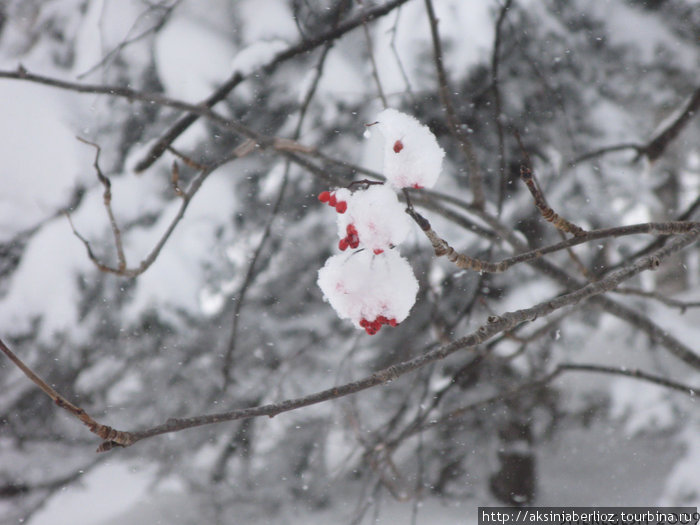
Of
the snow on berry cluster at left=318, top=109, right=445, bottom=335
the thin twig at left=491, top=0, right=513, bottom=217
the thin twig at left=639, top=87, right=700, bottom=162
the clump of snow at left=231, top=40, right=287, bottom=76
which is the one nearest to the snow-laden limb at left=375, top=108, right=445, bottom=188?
the snow on berry cluster at left=318, top=109, right=445, bottom=335

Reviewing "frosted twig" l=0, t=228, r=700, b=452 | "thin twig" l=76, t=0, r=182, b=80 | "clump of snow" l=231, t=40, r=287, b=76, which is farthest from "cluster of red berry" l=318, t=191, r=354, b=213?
"thin twig" l=76, t=0, r=182, b=80

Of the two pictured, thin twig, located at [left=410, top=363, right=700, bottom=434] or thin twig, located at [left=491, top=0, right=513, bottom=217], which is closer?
thin twig, located at [left=410, top=363, right=700, bottom=434]

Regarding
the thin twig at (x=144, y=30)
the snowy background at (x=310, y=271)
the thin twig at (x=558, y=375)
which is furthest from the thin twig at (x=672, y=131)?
the thin twig at (x=144, y=30)

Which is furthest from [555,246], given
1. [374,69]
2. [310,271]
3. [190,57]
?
[190,57]

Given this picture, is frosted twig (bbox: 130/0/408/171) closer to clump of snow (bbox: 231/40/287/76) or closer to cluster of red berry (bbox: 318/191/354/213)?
clump of snow (bbox: 231/40/287/76)

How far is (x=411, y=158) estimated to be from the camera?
1.33ft

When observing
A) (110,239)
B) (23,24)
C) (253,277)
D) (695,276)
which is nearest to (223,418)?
(253,277)

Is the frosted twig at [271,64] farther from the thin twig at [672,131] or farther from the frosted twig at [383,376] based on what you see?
the frosted twig at [383,376]

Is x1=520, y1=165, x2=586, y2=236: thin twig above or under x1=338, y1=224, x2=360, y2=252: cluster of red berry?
above

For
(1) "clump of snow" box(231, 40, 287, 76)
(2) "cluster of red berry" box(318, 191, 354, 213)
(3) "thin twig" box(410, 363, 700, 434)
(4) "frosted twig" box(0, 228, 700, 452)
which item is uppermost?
(1) "clump of snow" box(231, 40, 287, 76)

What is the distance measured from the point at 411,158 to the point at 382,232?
0.20ft

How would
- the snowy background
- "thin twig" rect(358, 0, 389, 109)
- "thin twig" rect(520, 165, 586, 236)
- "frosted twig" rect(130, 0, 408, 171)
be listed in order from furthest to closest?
the snowy background
"frosted twig" rect(130, 0, 408, 171)
"thin twig" rect(358, 0, 389, 109)
"thin twig" rect(520, 165, 586, 236)

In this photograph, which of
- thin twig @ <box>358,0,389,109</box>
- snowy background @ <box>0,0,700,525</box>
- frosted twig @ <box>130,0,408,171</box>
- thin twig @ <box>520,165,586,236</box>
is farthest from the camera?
snowy background @ <box>0,0,700,525</box>

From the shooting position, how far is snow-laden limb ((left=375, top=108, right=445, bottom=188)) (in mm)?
402
